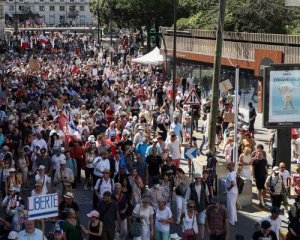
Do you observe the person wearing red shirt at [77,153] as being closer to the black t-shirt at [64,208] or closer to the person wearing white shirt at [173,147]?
the person wearing white shirt at [173,147]

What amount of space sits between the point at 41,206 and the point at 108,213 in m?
1.48

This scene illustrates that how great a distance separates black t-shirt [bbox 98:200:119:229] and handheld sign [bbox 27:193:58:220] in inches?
43.5

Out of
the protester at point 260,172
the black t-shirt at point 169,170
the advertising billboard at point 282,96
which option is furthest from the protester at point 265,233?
the advertising billboard at point 282,96

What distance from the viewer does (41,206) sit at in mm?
10953

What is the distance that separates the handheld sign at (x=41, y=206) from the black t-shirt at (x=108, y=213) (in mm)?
1104

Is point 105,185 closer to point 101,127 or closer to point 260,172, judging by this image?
point 260,172

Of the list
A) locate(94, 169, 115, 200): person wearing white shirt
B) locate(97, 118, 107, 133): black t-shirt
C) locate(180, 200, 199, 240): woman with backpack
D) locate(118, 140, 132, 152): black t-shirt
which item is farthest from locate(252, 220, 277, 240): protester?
locate(97, 118, 107, 133): black t-shirt

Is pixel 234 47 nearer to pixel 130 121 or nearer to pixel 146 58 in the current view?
pixel 146 58

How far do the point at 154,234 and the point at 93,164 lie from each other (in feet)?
12.9

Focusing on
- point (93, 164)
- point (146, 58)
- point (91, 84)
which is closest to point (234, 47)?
point (146, 58)

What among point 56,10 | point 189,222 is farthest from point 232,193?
point 56,10

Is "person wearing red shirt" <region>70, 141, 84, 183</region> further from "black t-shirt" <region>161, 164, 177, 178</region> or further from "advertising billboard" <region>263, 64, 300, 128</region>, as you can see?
"advertising billboard" <region>263, 64, 300, 128</region>

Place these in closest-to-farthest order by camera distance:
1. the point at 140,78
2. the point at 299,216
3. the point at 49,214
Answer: the point at 49,214 → the point at 299,216 → the point at 140,78

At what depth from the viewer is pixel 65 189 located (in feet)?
48.2
